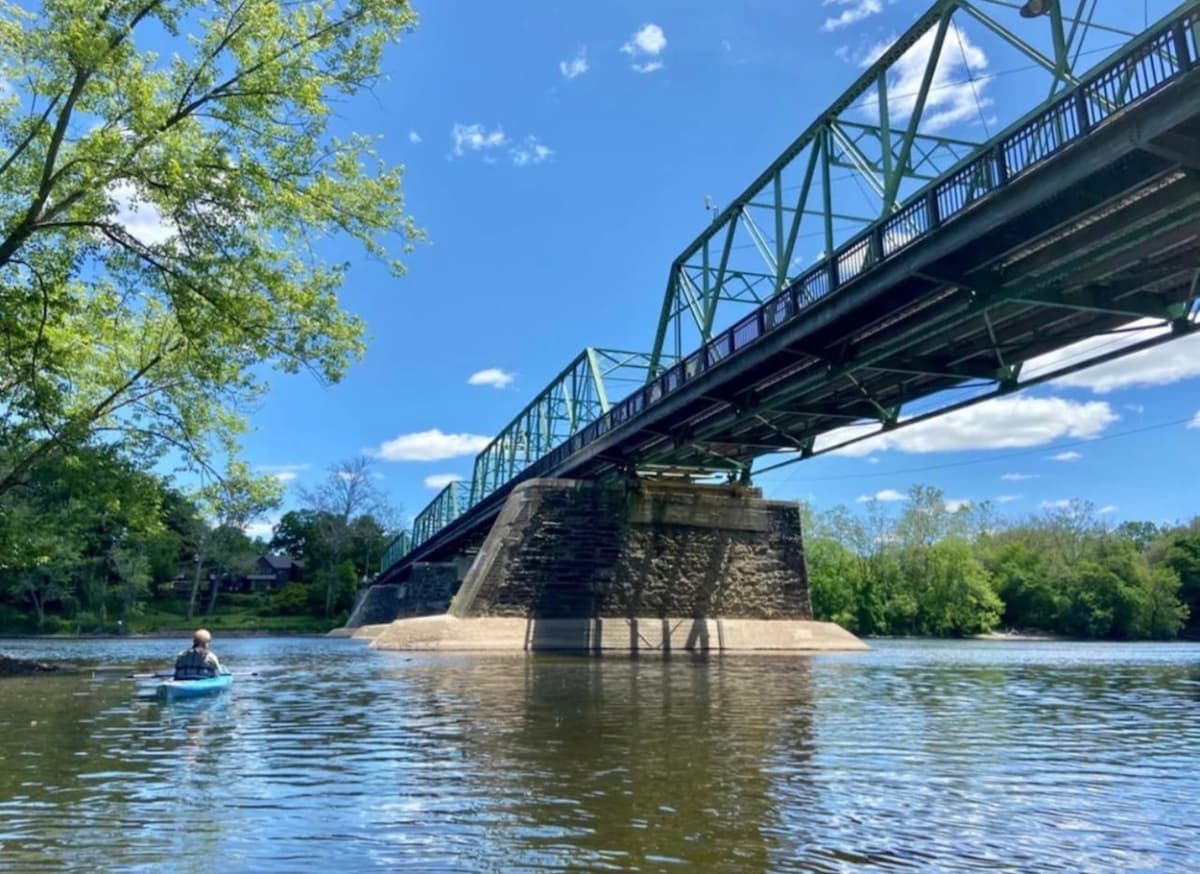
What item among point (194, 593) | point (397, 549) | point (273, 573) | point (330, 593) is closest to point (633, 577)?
point (397, 549)

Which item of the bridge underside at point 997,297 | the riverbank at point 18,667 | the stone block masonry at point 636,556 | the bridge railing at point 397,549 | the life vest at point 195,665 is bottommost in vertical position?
the riverbank at point 18,667

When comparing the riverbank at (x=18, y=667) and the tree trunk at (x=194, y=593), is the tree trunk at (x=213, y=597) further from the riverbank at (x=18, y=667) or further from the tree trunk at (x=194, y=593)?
the riverbank at (x=18, y=667)

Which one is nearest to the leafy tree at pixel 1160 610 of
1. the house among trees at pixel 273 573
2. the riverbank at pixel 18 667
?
the riverbank at pixel 18 667

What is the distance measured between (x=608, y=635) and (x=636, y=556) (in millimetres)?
3331

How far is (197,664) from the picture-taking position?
1620 centimetres

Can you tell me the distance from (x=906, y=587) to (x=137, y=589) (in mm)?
75134

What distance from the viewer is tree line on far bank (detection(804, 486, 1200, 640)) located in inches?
3211

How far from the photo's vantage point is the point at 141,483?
58.4 feet

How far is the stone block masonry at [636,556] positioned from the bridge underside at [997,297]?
19.2ft

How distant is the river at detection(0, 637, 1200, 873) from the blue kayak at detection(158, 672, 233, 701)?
292 millimetres

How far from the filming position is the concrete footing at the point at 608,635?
106 ft

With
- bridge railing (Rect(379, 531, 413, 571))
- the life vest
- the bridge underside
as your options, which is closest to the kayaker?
the life vest

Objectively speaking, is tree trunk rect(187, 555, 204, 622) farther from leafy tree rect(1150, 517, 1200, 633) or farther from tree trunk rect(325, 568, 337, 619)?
leafy tree rect(1150, 517, 1200, 633)

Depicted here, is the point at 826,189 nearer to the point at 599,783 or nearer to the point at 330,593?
the point at 599,783
